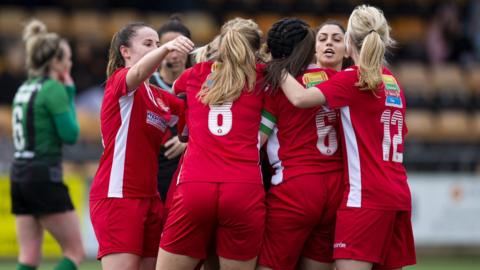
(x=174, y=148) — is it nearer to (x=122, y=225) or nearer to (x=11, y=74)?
(x=122, y=225)

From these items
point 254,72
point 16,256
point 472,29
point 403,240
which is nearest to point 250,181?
point 254,72

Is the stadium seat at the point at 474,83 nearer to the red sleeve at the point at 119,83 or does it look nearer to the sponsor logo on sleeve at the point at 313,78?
the sponsor logo on sleeve at the point at 313,78

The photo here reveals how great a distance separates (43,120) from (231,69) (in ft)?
9.47

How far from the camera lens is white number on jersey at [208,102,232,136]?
5934 millimetres

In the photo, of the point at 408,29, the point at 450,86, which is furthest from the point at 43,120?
the point at 408,29

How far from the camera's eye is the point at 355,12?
6238mm

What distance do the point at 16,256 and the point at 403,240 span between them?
663 cm

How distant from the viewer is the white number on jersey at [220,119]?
593 cm

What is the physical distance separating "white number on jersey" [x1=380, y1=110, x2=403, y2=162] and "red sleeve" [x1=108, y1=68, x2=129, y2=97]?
1539mm

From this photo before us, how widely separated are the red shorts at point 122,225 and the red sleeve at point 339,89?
1.29m

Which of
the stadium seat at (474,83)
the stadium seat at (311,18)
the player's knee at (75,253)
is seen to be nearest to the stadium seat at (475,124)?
the stadium seat at (474,83)

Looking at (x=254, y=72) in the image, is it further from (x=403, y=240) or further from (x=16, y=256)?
(x=16, y=256)

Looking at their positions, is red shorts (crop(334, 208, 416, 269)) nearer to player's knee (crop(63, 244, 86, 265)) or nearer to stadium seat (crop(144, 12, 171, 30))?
player's knee (crop(63, 244, 86, 265))

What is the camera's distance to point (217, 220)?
19.4 feet
